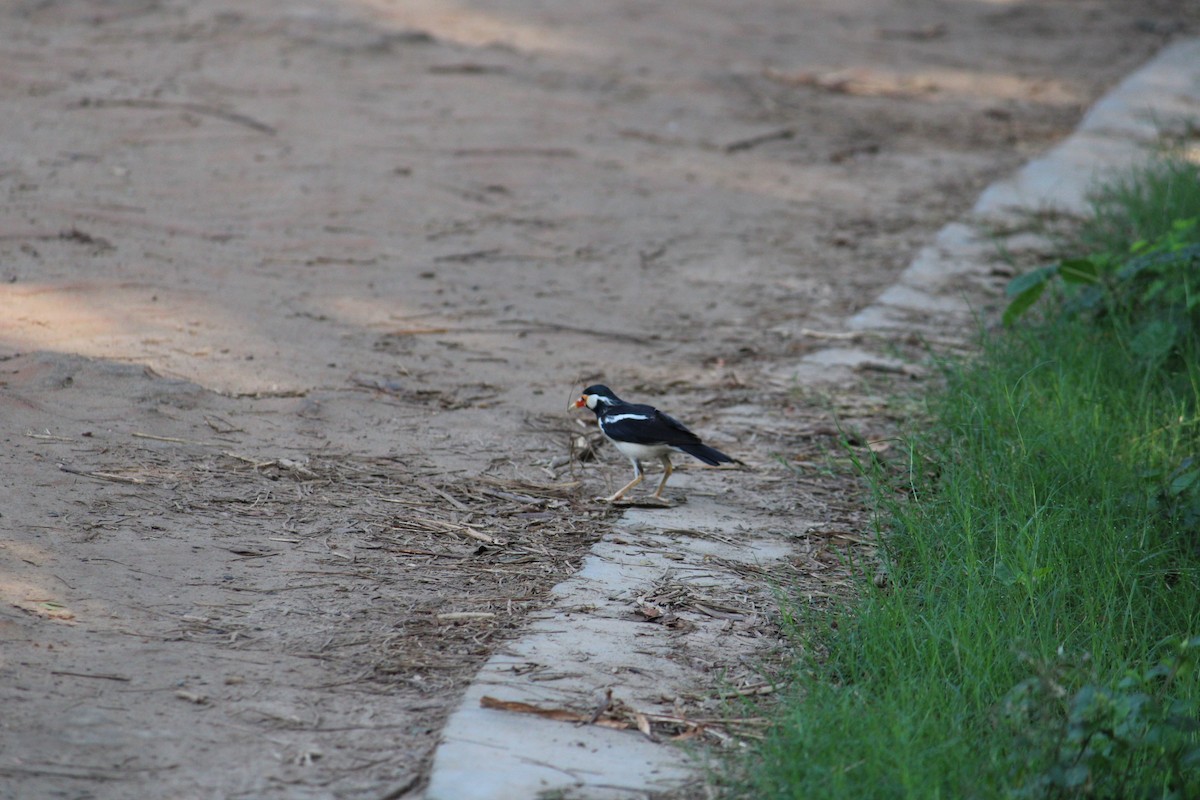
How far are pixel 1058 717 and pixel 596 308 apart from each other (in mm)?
3867

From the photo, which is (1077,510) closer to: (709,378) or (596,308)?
(709,378)

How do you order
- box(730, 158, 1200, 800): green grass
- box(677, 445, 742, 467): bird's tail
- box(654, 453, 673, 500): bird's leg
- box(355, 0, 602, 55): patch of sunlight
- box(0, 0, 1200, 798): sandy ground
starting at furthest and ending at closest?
box(355, 0, 602, 55): patch of sunlight < box(654, 453, 673, 500): bird's leg < box(677, 445, 742, 467): bird's tail < box(0, 0, 1200, 798): sandy ground < box(730, 158, 1200, 800): green grass

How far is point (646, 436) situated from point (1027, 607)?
1.52m

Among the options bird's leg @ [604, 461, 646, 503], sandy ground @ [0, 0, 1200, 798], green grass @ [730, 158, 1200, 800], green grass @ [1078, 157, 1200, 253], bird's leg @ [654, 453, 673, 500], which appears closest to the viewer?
green grass @ [730, 158, 1200, 800]

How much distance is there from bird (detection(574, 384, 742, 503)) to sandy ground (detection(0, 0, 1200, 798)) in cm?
28

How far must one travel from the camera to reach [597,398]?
16.1ft

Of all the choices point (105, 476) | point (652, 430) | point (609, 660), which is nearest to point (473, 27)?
point (652, 430)

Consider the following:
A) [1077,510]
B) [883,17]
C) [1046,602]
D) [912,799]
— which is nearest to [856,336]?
[1077,510]

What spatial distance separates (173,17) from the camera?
10.1 meters

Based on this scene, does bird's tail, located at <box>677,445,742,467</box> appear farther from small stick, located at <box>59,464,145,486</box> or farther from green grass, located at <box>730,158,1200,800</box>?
small stick, located at <box>59,464,145,486</box>

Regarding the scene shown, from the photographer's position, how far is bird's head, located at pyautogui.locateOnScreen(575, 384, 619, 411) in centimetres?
489

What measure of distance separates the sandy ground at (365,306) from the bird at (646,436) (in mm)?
282

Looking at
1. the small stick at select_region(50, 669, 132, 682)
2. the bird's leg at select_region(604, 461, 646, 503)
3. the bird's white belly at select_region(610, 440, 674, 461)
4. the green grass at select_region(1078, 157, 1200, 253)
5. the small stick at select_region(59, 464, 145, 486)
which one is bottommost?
the bird's leg at select_region(604, 461, 646, 503)

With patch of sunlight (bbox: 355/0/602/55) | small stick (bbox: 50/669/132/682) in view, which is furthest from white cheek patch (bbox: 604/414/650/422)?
patch of sunlight (bbox: 355/0/602/55)
